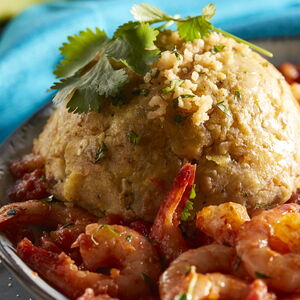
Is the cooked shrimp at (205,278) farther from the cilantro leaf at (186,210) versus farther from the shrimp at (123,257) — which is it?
the cilantro leaf at (186,210)

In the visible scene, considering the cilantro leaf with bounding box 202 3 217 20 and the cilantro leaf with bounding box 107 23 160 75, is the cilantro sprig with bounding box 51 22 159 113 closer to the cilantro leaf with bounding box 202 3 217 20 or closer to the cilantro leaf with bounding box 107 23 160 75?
the cilantro leaf with bounding box 107 23 160 75

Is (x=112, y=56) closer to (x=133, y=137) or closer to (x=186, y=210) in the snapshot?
(x=133, y=137)

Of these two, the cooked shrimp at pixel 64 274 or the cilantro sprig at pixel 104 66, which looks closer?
the cooked shrimp at pixel 64 274

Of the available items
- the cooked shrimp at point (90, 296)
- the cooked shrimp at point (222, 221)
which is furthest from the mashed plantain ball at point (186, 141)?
the cooked shrimp at point (90, 296)

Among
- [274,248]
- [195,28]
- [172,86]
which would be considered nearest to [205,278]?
[274,248]

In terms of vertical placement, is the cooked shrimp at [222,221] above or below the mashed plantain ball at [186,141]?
below

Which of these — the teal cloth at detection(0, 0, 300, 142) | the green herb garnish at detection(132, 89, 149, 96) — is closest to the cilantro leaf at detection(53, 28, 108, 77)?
the green herb garnish at detection(132, 89, 149, 96)
